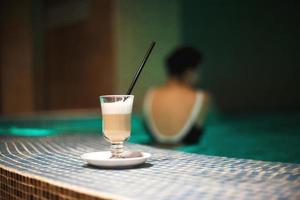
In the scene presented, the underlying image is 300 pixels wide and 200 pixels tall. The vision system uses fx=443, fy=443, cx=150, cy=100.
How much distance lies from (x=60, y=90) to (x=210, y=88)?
9.52 feet

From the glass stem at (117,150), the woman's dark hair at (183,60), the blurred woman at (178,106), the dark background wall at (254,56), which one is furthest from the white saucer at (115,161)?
the dark background wall at (254,56)

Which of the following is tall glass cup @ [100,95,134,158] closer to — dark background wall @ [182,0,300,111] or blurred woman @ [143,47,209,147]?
blurred woman @ [143,47,209,147]

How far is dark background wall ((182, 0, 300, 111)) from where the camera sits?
28.7ft

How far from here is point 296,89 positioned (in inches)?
352

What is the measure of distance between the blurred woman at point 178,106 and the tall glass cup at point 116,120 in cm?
266

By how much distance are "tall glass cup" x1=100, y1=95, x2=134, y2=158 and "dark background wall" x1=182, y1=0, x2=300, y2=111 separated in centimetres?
725

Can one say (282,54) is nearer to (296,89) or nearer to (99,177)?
(296,89)

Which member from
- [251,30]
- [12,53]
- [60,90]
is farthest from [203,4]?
[12,53]

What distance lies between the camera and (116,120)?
1447 millimetres

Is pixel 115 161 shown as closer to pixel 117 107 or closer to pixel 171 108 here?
pixel 117 107

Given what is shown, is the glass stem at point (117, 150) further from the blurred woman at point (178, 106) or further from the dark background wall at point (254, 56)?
the dark background wall at point (254, 56)

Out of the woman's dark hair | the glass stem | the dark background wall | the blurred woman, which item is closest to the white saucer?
the glass stem

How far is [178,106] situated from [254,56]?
17.5ft

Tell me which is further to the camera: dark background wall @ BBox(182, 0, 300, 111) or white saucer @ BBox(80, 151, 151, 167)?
dark background wall @ BBox(182, 0, 300, 111)
